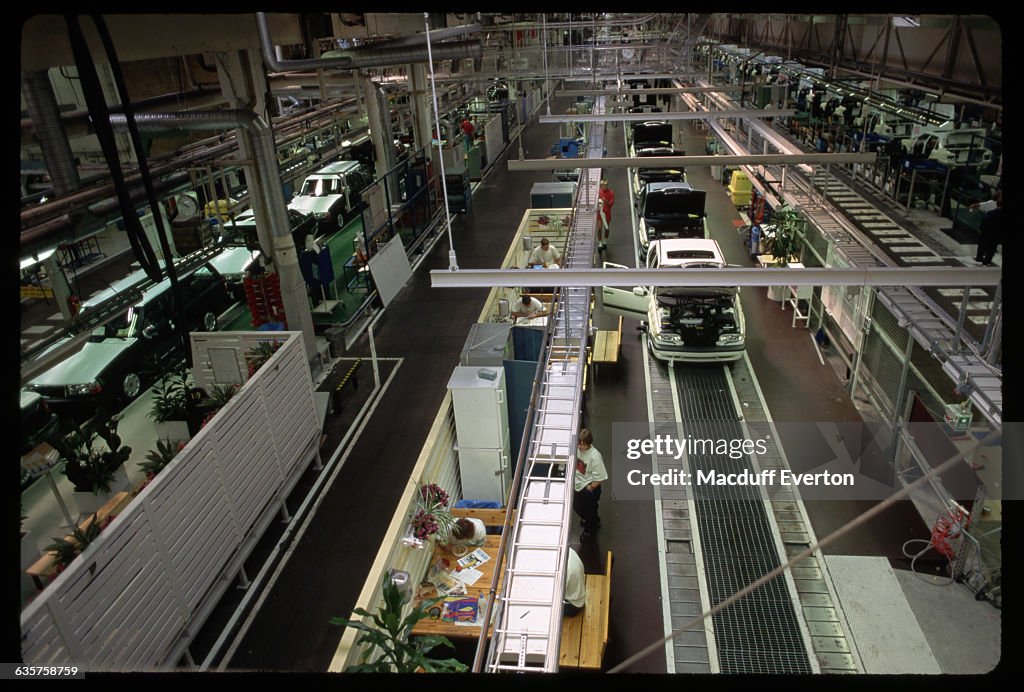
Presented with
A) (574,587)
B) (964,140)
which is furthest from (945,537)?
(964,140)

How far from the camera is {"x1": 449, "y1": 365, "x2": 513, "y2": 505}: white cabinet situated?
685cm

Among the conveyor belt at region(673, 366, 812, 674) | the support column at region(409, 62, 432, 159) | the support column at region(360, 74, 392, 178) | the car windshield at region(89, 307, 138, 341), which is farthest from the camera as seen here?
the support column at region(409, 62, 432, 159)

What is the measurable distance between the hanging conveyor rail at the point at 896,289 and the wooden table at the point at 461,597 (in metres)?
4.00

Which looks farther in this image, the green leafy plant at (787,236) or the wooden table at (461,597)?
the green leafy plant at (787,236)

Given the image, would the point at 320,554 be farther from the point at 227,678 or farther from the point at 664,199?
the point at 664,199

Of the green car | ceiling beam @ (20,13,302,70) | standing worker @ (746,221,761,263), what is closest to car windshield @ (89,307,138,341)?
the green car

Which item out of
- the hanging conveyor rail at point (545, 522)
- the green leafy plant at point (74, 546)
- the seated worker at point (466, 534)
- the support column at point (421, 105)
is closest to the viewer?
the hanging conveyor rail at point (545, 522)

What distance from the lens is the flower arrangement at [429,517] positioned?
5.49m

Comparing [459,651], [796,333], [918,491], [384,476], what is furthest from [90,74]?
[796,333]

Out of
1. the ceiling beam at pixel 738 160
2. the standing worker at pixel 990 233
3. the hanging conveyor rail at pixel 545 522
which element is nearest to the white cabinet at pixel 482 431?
the hanging conveyor rail at pixel 545 522

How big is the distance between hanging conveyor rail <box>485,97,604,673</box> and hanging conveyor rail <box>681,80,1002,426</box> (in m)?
2.91

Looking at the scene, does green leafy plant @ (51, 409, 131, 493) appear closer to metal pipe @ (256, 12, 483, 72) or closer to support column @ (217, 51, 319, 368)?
support column @ (217, 51, 319, 368)

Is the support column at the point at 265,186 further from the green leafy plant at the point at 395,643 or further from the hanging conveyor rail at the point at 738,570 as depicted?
the hanging conveyor rail at the point at 738,570

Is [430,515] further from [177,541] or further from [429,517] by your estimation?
[177,541]
